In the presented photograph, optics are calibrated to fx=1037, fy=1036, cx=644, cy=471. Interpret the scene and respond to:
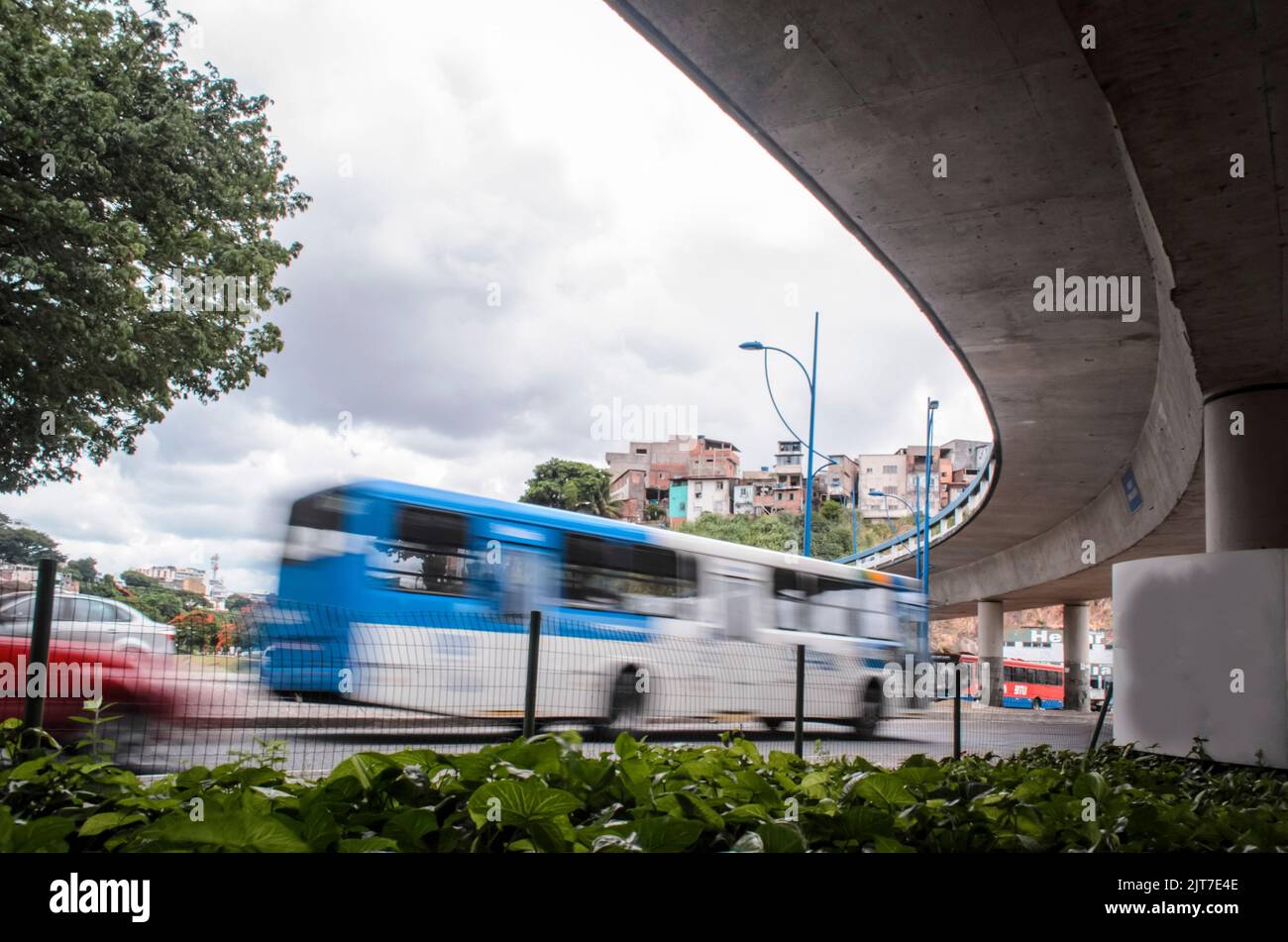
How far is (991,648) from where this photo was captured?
46781mm

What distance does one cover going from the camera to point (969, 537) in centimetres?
3491

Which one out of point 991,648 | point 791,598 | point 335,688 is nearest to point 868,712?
point 791,598

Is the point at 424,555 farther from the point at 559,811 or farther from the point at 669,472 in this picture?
the point at 669,472

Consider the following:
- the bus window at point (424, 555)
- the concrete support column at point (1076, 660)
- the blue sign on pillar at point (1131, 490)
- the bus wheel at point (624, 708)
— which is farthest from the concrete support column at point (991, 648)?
the bus wheel at point (624, 708)

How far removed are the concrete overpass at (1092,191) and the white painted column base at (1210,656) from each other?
3 centimetres

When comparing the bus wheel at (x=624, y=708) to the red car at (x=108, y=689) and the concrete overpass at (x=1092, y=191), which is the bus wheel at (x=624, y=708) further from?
the concrete overpass at (x=1092, y=191)

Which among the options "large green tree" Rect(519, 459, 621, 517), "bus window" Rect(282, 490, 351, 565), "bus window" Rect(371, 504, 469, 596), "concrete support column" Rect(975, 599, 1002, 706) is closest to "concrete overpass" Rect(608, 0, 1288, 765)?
"bus window" Rect(371, 504, 469, 596)

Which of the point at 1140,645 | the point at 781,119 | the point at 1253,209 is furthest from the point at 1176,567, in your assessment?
the point at 781,119

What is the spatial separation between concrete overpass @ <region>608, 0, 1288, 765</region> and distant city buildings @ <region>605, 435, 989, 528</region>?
11536 centimetres

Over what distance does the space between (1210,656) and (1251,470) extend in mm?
2604

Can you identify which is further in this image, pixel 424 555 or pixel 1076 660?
pixel 1076 660

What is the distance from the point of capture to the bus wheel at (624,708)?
319 inches

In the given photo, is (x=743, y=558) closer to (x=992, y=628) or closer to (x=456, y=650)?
(x=456, y=650)

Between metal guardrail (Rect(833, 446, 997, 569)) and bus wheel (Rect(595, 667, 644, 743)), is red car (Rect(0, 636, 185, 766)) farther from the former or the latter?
metal guardrail (Rect(833, 446, 997, 569))
